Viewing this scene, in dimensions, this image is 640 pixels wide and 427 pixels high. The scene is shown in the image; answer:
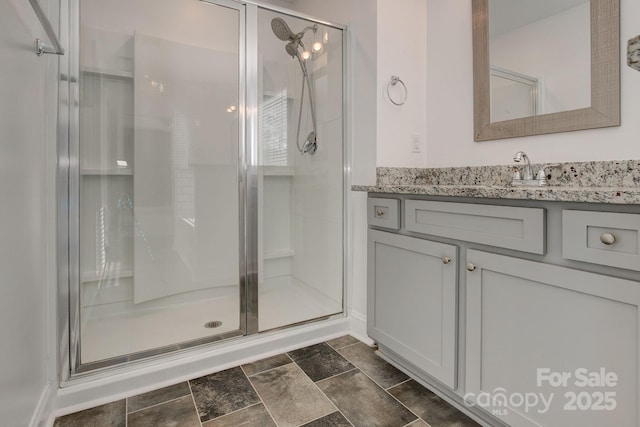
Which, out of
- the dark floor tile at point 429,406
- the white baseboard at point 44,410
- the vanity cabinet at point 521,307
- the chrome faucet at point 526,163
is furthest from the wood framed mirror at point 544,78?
the white baseboard at point 44,410

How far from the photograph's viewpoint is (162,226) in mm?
2047

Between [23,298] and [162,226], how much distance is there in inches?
38.4

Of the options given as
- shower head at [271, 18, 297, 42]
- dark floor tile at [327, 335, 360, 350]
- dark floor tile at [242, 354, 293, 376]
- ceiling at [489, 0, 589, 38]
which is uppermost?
shower head at [271, 18, 297, 42]

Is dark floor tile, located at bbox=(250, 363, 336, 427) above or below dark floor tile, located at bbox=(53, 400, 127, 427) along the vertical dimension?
above

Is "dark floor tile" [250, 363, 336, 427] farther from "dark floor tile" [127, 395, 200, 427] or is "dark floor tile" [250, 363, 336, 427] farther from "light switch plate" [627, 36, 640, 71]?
"light switch plate" [627, 36, 640, 71]

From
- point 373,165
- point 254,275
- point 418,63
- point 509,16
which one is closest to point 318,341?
point 254,275

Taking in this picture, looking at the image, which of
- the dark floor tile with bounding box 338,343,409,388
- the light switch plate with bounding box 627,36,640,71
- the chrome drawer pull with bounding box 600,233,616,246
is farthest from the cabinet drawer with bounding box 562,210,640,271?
the dark floor tile with bounding box 338,343,409,388

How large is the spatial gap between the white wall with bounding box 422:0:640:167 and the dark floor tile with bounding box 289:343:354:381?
1.09 m

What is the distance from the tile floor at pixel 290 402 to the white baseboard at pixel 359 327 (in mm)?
231

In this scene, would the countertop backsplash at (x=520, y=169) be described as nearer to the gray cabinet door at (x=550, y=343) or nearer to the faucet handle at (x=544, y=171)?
the faucet handle at (x=544, y=171)

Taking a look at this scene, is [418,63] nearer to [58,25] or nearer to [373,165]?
[373,165]

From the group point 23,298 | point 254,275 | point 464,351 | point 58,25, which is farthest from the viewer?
point 254,275

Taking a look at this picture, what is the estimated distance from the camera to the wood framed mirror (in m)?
1.32

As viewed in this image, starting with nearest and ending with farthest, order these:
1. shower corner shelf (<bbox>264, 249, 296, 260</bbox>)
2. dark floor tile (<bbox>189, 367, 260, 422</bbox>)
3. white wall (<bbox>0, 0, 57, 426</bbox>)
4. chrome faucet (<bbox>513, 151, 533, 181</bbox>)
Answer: white wall (<bbox>0, 0, 57, 426</bbox>) < dark floor tile (<bbox>189, 367, 260, 422</bbox>) < chrome faucet (<bbox>513, 151, 533, 181</bbox>) < shower corner shelf (<bbox>264, 249, 296, 260</bbox>)
